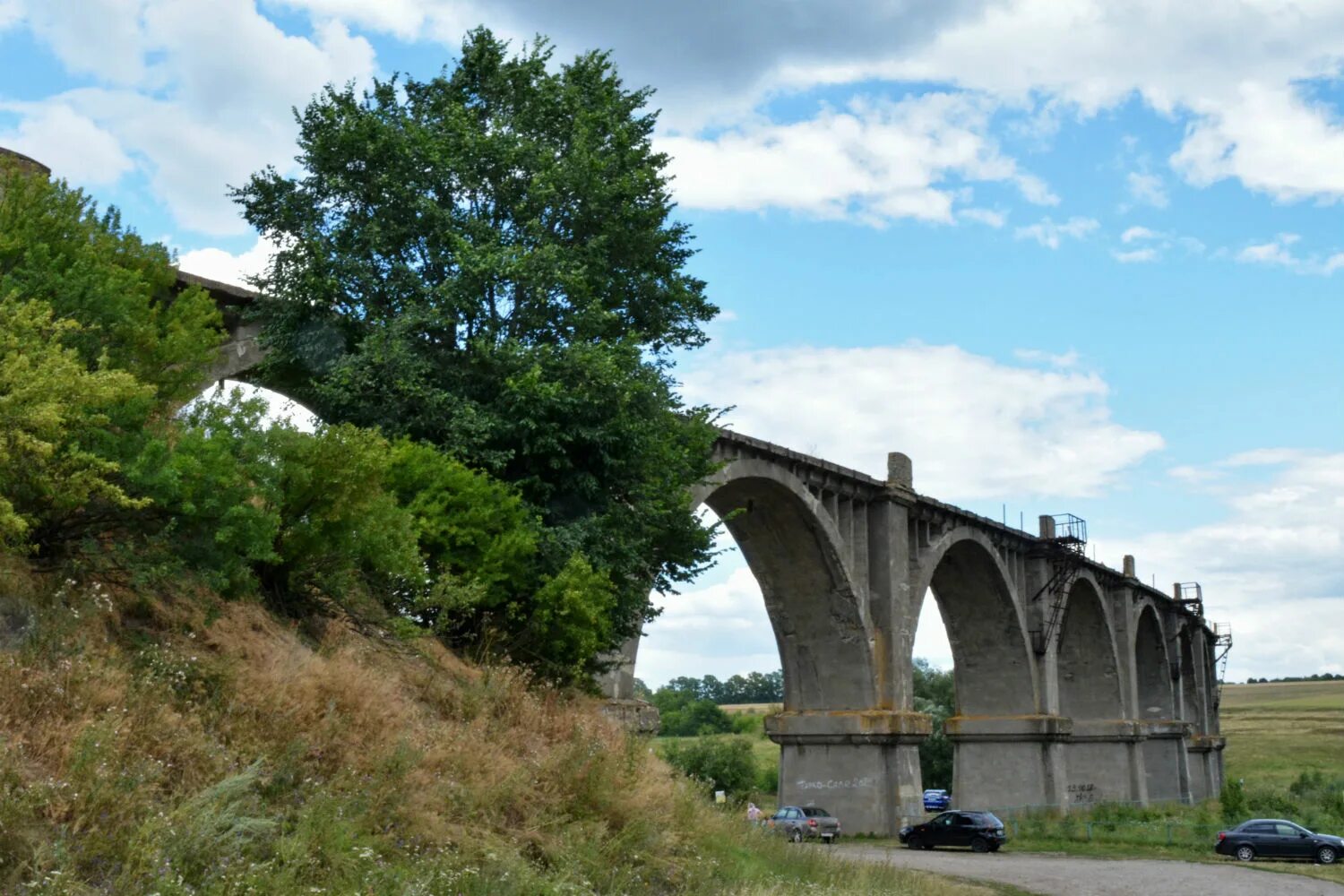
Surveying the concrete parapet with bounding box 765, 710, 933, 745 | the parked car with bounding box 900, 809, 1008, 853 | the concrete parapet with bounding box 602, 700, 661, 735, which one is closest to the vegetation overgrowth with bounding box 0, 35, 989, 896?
the concrete parapet with bounding box 602, 700, 661, 735

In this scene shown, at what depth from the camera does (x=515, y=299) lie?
63.8ft

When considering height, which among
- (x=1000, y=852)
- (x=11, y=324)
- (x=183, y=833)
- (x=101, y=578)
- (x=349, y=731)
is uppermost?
(x=11, y=324)

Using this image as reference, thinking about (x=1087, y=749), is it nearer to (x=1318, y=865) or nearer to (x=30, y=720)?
(x=1318, y=865)

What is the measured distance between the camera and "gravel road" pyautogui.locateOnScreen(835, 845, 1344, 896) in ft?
74.2

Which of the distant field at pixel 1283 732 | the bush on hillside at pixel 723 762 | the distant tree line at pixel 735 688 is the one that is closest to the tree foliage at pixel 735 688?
the distant tree line at pixel 735 688

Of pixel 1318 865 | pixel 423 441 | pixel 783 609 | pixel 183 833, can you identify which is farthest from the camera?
pixel 783 609


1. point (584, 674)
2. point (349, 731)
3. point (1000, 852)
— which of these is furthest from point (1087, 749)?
point (349, 731)

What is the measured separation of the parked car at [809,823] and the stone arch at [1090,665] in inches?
1017

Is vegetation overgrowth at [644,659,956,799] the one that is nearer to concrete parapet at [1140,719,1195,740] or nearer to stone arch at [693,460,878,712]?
stone arch at [693,460,878,712]

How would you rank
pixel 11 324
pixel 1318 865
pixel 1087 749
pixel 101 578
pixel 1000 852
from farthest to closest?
pixel 1087 749 < pixel 1000 852 < pixel 1318 865 < pixel 101 578 < pixel 11 324

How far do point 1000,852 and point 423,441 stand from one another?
21973mm

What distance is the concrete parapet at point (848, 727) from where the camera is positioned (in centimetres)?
3494

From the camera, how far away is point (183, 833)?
8.85 metres

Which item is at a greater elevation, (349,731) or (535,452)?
(535,452)
